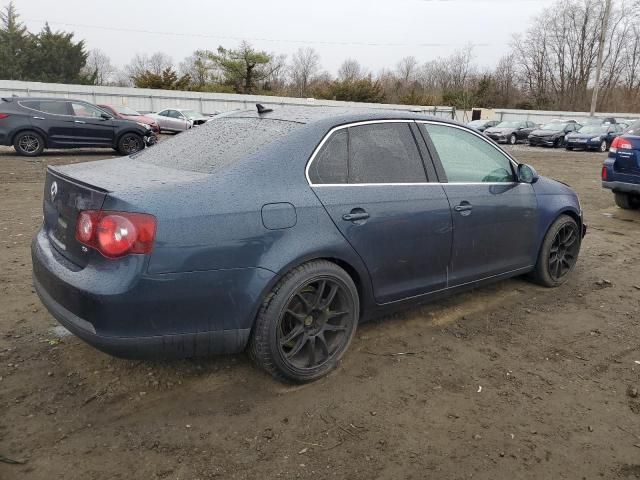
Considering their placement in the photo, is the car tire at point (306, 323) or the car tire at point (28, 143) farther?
the car tire at point (28, 143)

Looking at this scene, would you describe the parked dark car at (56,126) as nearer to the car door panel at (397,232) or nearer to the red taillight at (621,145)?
the red taillight at (621,145)

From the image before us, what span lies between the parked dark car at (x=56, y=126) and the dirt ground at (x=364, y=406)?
11.0 m

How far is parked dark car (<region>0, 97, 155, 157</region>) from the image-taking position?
13.2 metres

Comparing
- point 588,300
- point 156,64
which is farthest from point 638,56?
point 588,300

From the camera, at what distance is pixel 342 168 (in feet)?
10.3

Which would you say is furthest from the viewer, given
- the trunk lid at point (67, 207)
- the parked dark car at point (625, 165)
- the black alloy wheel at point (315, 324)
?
the parked dark car at point (625, 165)

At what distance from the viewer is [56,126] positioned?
13.7 metres

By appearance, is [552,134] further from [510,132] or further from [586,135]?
[510,132]

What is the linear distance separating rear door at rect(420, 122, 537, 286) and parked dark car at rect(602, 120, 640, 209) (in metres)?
4.20

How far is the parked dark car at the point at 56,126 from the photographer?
13.2 m

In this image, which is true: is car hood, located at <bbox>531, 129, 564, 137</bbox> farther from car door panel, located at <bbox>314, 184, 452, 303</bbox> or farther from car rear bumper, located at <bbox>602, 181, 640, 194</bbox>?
car door panel, located at <bbox>314, 184, 452, 303</bbox>

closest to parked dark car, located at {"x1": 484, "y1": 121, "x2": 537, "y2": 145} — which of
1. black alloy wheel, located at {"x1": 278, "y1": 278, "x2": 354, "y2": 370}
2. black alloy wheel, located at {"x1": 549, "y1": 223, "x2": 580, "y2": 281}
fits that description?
black alloy wheel, located at {"x1": 549, "y1": 223, "x2": 580, "y2": 281}

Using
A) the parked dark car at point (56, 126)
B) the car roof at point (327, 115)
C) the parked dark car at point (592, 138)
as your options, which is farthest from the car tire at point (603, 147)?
the car roof at point (327, 115)

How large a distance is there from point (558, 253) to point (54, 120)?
43.4 feet
